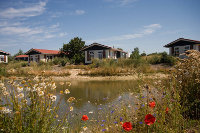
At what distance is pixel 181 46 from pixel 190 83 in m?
23.2

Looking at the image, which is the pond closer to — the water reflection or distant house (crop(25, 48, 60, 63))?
the water reflection

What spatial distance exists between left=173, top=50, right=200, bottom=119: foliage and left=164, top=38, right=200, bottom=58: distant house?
69.8ft

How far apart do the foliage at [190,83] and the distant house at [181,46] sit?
69.8ft

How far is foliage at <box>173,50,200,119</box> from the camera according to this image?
2996 millimetres

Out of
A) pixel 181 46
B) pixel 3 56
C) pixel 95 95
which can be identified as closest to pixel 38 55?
pixel 3 56

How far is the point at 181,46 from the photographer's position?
23422 mm

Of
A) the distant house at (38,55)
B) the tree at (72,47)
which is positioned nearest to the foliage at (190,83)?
the tree at (72,47)

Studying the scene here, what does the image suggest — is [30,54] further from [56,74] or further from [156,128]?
[156,128]

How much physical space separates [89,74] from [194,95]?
1206 cm

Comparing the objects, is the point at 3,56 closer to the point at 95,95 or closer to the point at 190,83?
the point at 95,95

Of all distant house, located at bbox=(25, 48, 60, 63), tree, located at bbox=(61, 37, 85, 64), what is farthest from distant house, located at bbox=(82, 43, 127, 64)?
distant house, located at bbox=(25, 48, 60, 63)

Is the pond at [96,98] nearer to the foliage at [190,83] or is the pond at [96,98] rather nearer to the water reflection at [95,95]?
the water reflection at [95,95]

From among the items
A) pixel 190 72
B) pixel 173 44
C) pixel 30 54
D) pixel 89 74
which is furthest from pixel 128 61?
pixel 30 54

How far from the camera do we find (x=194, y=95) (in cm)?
304
